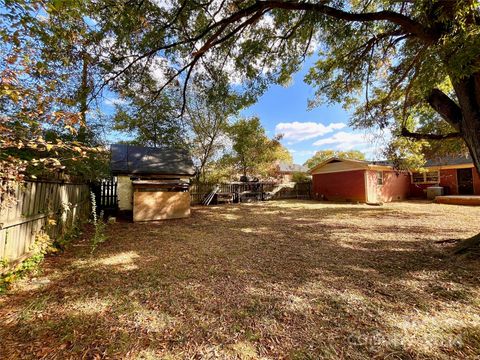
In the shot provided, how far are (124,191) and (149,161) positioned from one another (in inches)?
68.4

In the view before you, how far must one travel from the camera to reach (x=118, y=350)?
66.6 inches

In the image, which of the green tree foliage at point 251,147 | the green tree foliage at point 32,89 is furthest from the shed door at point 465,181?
the green tree foliage at point 32,89

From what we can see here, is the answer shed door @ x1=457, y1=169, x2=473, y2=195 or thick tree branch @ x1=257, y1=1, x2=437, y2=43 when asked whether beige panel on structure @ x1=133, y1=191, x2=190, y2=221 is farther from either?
shed door @ x1=457, y1=169, x2=473, y2=195

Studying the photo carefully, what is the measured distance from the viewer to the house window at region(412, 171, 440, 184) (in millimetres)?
16047

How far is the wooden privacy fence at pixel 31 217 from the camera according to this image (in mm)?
2666

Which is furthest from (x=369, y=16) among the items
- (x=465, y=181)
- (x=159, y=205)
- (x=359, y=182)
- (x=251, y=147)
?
(x=465, y=181)

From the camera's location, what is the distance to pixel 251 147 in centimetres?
1712

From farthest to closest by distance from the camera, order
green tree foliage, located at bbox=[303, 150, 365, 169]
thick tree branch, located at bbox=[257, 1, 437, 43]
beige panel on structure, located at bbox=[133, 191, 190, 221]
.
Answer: green tree foliage, located at bbox=[303, 150, 365, 169] < beige panel on structure, located at bbox=[133, 191, 190, 221] < thick tree branch, located at bbox=[257, 1, 437, 43]

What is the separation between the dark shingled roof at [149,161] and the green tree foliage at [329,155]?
94.4 ft

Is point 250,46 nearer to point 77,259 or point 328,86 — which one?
point 328,86

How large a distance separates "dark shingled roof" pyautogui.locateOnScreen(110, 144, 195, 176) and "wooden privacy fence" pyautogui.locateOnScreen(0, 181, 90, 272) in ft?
11.1

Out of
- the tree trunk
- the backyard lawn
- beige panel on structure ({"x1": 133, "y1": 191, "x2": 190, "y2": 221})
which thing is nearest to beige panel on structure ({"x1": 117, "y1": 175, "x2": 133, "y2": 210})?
beige panel on structure ({"x1": 133, "y1": 191, "x2": 190, "y2": 221})

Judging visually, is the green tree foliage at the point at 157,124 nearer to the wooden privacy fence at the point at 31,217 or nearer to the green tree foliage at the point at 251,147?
the green tree foliage at the point at 251,147

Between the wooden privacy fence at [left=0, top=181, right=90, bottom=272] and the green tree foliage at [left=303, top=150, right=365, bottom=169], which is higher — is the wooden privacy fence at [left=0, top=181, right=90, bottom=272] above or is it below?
below
